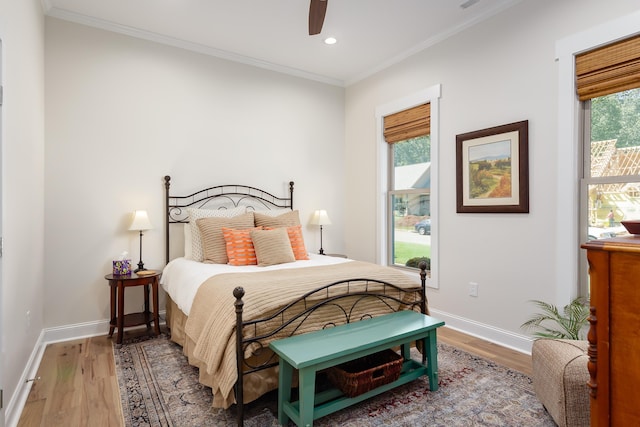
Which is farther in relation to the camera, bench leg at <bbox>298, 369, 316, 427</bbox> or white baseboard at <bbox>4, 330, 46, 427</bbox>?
white baseboard at <bbox>4, 330, 46, 427</bbox>

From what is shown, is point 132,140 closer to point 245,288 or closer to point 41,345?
point 41,345

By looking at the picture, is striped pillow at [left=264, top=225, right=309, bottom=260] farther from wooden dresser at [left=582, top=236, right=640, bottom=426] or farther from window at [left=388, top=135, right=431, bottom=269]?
wooden dresser at [left=582, top=236, right=640, bottom=426]

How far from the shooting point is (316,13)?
241 cm

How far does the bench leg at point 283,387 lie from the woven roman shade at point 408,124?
2919 millimetres

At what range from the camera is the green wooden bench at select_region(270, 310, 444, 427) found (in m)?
1.89

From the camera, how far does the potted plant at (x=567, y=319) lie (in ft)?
8.32

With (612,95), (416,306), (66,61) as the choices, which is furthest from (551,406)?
(66,61)

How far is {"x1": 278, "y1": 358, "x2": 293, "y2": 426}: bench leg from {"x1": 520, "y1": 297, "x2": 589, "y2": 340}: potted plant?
1.75m

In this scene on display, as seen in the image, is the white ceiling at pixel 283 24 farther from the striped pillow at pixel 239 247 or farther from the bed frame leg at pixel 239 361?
the bed frame leg at pixel 239 361

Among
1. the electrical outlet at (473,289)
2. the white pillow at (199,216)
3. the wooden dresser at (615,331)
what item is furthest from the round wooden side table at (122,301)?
the wooden dresser at (615,331)

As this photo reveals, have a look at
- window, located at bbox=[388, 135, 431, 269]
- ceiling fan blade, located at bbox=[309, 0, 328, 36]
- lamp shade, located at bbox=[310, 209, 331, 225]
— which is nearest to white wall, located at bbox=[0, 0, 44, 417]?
ceiling fan blade, located at bbox=[309, 0, 328, 36]

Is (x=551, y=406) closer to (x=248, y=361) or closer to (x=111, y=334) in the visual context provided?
(x=248, y=361)

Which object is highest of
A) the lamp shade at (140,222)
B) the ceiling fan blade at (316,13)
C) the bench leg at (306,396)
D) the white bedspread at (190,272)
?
the ceiling fan blade at (316,13)

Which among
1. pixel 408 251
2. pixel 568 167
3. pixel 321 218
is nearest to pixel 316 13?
pixel 568 167
